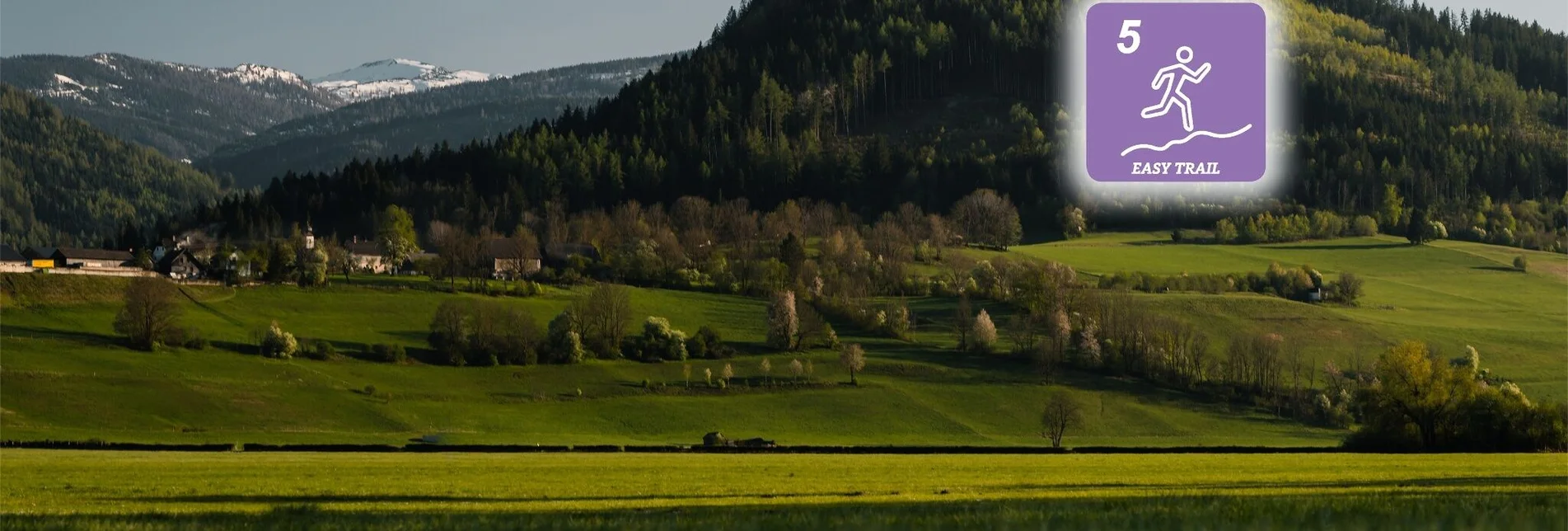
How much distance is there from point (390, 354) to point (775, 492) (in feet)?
310

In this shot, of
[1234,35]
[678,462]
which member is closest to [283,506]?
[678,462]

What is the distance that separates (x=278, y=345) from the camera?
122750 millimetres

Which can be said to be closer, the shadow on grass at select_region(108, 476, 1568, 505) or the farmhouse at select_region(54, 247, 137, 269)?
the shadow on grass at select_region(108, 476, 1568, 505)

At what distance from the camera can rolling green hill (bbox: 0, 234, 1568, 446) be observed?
10081 centimetres

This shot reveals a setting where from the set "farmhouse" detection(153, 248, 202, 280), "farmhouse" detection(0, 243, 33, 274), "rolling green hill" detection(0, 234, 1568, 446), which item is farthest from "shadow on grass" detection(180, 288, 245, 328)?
"farmhouse" detection(153, 248, 202, 280)

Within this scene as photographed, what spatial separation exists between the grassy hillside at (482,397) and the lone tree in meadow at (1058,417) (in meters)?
1.73

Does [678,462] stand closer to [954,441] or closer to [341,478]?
[341,478]

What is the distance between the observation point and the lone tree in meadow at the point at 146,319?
392ft

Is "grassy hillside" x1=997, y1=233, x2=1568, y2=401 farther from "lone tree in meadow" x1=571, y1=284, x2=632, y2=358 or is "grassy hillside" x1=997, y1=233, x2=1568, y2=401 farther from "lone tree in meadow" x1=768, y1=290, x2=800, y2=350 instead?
"lone tree in meadow" x1=571, y1=284, x2=632, y2=358

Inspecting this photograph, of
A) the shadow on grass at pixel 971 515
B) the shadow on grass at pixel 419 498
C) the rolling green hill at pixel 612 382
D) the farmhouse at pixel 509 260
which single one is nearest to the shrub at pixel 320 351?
the rolling green hill at pixel 612 382

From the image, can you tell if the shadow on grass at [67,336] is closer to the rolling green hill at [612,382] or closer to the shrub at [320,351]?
the rolling green hill at [612,382]

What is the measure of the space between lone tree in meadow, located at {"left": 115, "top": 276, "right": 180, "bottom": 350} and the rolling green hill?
170 centimetres

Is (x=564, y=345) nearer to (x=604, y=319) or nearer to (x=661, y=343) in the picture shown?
(x=604, y=319)

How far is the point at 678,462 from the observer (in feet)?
185
